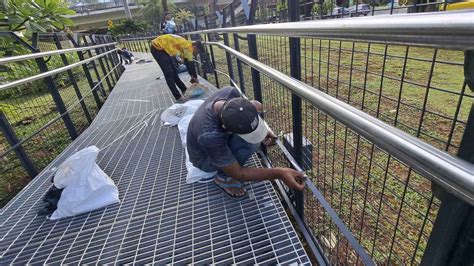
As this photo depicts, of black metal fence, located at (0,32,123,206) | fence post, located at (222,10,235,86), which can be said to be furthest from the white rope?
fence post, located at (222,10,235,86)

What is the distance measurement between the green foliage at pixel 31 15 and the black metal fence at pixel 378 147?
2468 millimetres

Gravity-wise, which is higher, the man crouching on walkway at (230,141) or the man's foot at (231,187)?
the man crouching on walkway at (230,141)

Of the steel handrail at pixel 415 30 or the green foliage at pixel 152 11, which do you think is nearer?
the steel handrail at pixel 415 30

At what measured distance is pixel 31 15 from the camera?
11.3 feet

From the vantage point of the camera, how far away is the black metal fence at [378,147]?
2.19ft

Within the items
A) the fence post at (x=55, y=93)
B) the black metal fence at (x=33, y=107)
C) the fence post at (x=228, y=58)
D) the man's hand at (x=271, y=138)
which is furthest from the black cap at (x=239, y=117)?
the fence post at (x=55, y=93)

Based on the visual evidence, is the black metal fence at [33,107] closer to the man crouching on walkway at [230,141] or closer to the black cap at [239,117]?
the man crouching on walkway at [230,141]

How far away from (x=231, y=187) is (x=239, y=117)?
571 mm

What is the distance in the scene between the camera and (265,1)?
2.32 metres

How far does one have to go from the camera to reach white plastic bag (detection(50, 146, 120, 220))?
193 centimetres

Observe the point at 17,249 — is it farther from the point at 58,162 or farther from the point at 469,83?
the point at 469,83

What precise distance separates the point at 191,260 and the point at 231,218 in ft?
1.21

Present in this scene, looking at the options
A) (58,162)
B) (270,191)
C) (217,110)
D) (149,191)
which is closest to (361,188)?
(270,191)

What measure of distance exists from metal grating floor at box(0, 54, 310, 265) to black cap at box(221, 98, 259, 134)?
53 centimetres
